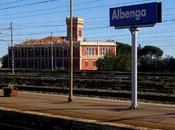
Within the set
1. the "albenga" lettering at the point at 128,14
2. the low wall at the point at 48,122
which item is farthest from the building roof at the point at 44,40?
the low wall at the point at 48,122

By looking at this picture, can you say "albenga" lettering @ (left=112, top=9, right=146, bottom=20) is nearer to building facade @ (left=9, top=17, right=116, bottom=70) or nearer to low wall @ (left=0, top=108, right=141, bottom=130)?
low wall @ (left=0, top=108, right=141, bottom=130)

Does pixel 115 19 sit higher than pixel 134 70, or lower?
higher

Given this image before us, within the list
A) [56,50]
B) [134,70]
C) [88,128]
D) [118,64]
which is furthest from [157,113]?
[56,50]

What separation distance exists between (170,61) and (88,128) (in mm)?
94560

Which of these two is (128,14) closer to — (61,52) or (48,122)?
(48,122)

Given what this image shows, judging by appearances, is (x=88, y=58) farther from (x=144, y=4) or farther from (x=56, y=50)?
(x=144, y=4)

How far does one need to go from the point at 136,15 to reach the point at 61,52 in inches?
4721

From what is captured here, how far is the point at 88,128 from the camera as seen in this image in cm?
1612

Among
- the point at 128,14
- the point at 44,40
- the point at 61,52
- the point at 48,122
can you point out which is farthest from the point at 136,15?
the point at 44,40

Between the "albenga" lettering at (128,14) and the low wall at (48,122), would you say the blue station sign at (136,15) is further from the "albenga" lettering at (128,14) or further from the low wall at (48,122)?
the low wall at (48,122)

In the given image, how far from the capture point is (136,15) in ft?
75.6

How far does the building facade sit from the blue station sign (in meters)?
112

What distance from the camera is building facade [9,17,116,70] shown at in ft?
460

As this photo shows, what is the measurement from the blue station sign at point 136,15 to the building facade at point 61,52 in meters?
112
